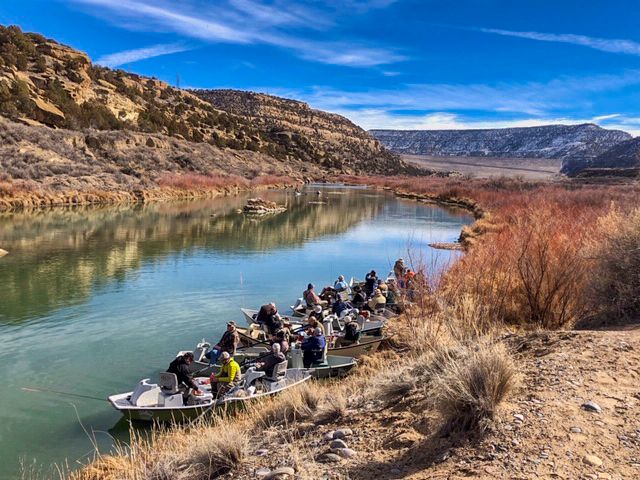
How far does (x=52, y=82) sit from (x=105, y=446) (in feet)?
215

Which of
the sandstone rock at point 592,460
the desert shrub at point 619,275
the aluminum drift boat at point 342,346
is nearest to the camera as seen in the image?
the sandstone rock at point 592,460

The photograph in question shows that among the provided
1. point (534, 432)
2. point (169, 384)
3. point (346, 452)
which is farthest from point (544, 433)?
point (169, 384)

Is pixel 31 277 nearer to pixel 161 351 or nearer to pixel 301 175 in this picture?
pixel 161 351

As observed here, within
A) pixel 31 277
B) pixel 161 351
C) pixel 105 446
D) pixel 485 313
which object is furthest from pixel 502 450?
pixel 31 277

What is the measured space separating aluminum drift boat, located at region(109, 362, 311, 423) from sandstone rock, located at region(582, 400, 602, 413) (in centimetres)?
535

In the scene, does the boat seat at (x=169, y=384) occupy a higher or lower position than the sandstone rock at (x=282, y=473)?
lower

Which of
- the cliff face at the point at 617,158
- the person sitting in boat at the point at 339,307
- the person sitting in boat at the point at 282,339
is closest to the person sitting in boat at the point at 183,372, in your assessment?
the person sitting in boat at the point at 282,339

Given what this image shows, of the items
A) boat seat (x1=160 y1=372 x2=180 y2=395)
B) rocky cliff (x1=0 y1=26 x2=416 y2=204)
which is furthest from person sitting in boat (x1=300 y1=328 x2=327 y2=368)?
rocky cliff (x1=0 y1=26 x2=416 y2=204)

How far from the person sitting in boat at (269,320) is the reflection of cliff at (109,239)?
288 inches

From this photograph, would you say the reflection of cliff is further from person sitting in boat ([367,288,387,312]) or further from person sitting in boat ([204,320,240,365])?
person sitting in boat ([367,288,387,312])

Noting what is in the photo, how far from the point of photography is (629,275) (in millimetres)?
9570

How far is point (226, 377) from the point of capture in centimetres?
1087

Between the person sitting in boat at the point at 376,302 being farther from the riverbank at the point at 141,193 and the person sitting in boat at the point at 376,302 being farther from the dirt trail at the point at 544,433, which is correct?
the riverbank at the point at 141,193

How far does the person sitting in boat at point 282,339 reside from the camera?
42.1ft
